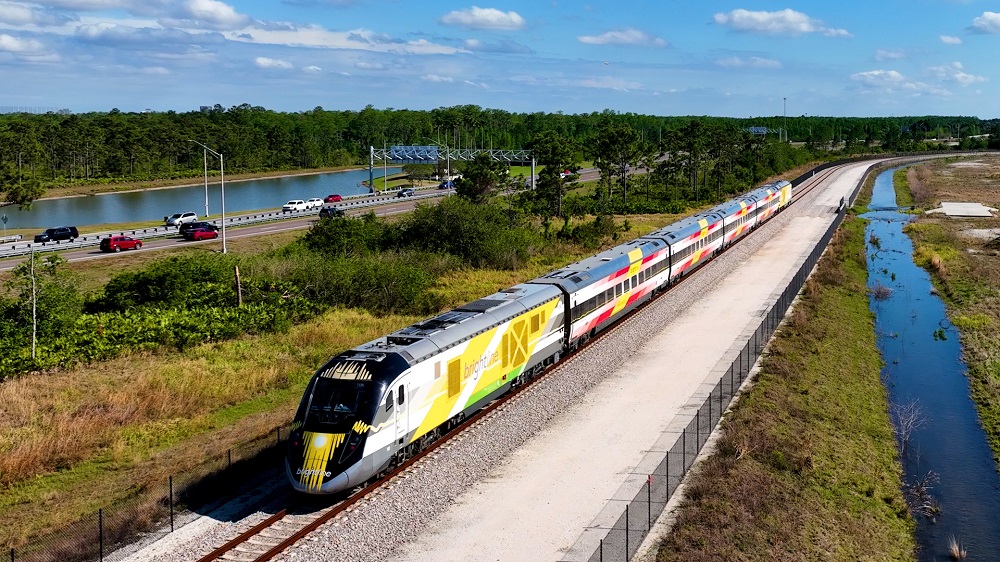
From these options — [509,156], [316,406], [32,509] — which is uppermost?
[509,156]

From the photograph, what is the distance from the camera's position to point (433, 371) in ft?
82.7

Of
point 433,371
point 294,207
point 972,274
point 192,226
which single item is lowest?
point 972,274

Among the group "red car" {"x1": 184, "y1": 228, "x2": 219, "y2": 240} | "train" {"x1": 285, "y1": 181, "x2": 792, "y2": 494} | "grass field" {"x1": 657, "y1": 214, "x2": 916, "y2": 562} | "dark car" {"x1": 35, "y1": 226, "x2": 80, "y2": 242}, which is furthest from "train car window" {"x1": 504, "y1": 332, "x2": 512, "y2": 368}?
"dark car" {"x1": 35, "y1": 226, "x2": 80, "y2": 242}

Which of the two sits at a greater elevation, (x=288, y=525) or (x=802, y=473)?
(x=288, y=525)

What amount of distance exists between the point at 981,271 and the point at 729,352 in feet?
120

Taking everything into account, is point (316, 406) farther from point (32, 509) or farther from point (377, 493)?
point (32, 509)

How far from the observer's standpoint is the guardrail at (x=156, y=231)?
70438 mm

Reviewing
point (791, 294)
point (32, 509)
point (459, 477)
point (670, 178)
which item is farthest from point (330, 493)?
point (670, 178)

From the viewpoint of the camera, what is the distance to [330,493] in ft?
72.2

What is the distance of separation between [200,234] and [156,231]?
706 cm

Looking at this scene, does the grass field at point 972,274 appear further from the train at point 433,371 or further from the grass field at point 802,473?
the train at point 433,371

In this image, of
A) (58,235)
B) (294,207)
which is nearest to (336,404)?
(58,235)

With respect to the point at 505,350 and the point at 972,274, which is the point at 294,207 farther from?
the point at 505,350

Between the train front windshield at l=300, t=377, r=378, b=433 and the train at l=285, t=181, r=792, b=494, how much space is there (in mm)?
26
